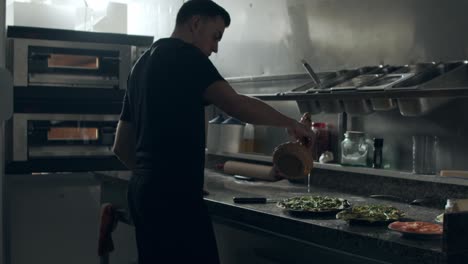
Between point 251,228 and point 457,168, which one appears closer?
point 251,228

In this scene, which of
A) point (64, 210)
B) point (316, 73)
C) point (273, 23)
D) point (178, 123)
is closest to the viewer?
point (178, 123)

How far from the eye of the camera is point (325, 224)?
1.99 m

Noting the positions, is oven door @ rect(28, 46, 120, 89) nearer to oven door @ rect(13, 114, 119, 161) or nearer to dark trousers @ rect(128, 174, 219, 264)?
oven door @ rect(13, 114, 119, 161)

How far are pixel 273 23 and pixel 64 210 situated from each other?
1.79 m

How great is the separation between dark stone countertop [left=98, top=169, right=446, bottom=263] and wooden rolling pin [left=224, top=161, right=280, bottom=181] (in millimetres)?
47

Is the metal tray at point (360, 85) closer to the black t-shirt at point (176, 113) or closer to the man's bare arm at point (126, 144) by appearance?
the black t-shirt at point (176, 113)

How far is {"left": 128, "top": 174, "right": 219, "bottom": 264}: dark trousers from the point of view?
2.12 m

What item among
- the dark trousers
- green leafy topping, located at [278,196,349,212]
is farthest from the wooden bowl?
the dark trousers

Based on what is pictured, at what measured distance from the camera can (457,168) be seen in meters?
2.51

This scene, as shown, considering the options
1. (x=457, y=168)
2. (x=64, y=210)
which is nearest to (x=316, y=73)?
(x=457, y=168)

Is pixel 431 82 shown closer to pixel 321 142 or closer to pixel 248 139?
pixel 321 142

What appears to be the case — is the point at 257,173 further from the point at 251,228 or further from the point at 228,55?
the point at 228,55

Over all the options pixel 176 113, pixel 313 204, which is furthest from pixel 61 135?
pixel 313 204

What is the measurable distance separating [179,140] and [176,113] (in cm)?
9
